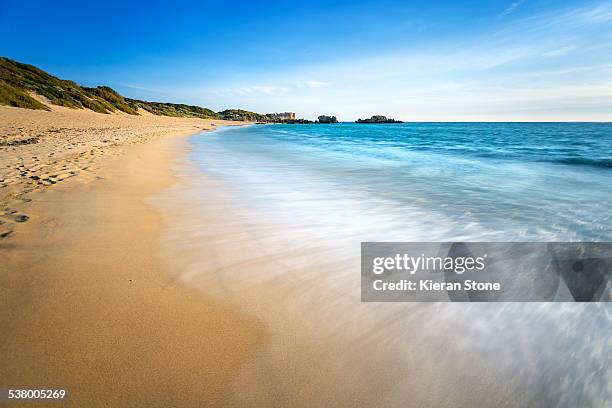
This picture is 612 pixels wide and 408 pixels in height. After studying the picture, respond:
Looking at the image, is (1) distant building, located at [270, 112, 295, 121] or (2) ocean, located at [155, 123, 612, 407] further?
(1) distant building, located at [270, 112, 295, 121]

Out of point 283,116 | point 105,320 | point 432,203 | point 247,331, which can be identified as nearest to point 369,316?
point 247,331

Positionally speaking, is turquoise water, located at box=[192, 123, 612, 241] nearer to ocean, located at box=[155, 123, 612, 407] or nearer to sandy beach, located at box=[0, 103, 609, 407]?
ocean, located at box=[155, 123, 612, 407]

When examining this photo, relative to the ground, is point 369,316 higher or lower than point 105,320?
lower

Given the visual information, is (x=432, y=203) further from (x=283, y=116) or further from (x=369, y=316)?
(x=283, y=116)

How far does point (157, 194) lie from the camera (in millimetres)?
5145

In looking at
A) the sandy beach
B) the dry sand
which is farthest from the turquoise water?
the dry sand

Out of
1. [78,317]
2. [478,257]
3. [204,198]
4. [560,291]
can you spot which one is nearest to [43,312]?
[78,317]

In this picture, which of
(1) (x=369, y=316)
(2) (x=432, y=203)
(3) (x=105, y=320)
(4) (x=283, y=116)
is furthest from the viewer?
(4) (x=283, y=116)

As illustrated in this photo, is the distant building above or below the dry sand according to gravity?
above

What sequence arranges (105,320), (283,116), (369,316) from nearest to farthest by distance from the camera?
(105,320)
(369,316)
(283,116)

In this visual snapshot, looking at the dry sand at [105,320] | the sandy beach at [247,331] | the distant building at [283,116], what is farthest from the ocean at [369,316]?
the distant building at [283,116]

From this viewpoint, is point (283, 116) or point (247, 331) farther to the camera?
point (283, 116)

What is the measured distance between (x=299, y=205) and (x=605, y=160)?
16398mm

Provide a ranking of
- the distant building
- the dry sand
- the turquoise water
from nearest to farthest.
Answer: the dry sand
the turquoise water
the distant building
